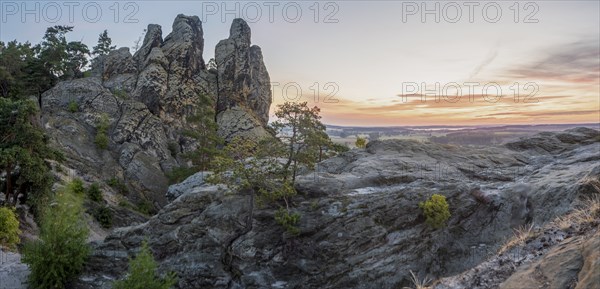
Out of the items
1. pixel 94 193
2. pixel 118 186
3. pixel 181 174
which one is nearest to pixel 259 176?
pixel 94 193

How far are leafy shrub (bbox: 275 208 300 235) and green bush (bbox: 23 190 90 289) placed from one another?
1068 cm

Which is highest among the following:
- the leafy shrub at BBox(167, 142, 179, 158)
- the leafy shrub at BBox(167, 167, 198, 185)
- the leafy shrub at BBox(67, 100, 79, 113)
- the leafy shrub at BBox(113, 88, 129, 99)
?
the leafy shrub at BBox(113, 88, 129, 99)

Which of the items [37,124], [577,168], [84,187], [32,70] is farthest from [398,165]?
[32,70]

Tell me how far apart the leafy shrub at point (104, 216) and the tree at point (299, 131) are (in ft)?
76.5

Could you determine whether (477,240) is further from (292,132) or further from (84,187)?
(84,187)

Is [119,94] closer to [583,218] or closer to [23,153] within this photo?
[23,153]

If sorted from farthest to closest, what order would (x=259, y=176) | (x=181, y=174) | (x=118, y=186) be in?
(x=181, y=174) → (x=118, y=186) → (x=259, y=176)

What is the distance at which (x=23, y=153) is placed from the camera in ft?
72.4

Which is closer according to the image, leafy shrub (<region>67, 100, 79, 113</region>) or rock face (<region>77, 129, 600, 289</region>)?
rock face (<region>77, 129, 600, 289</region>)

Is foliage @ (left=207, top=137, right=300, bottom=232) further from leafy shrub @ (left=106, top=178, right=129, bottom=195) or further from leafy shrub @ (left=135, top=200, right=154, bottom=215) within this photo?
leafy shrub @ (left=106, top=178, right=129, bottom=195)

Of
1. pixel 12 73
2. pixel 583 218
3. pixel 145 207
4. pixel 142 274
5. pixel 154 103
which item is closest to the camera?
pixel 583 218

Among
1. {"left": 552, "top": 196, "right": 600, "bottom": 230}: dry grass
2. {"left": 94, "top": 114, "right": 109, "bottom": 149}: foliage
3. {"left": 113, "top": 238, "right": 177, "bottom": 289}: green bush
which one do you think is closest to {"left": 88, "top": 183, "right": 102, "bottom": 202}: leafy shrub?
{"left": 94, "top": 114, "right": 109, "bottom": 149}: foliage

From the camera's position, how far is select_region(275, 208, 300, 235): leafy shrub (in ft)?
60.0

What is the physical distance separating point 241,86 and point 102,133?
2728 cm
